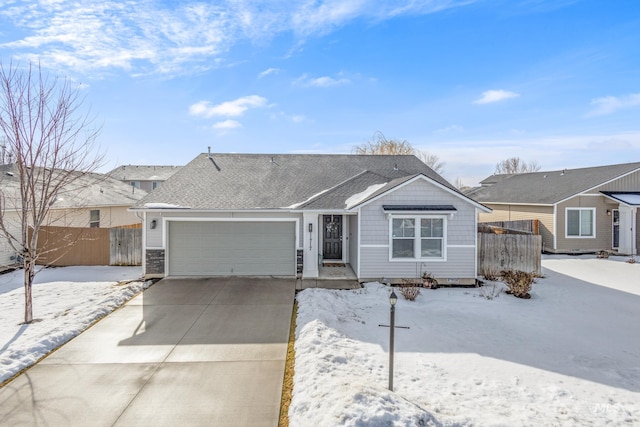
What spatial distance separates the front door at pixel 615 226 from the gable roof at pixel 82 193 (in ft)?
74.8

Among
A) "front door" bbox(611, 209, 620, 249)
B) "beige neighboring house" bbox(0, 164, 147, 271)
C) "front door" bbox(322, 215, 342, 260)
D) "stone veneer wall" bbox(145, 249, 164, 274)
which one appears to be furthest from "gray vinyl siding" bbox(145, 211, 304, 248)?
"front door" bbox(611, 209, 620, 249)

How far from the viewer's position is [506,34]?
1185cm

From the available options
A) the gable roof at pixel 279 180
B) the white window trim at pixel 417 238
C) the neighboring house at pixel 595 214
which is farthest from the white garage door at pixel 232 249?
the neighboring house at pixel 595 214

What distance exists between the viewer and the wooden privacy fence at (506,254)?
12.1 metres

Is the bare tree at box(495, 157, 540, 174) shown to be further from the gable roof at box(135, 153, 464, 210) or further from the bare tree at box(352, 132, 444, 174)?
the gable roof at box(135, 153, 464, 210)

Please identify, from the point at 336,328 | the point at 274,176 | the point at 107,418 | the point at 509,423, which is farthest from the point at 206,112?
the point at 509,423

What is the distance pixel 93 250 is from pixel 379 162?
1247cm

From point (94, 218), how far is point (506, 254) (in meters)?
18.4

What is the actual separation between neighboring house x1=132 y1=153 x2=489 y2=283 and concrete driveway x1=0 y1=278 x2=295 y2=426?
10.3 feet

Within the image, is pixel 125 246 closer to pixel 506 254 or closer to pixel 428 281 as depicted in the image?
pixel 428 281

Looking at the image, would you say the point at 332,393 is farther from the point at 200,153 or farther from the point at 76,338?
the point at 200,153

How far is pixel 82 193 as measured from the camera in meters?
16.8

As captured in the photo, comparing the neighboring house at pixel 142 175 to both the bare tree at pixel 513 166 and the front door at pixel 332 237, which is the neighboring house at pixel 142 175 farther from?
the bare tree at pixel 513 166

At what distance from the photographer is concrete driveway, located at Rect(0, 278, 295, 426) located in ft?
14.6
